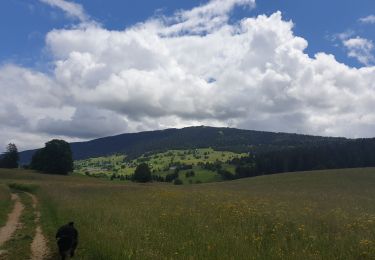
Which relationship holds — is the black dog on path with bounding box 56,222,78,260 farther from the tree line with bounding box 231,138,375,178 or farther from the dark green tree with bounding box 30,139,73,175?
the tree line with bounding box 231,138,375,178

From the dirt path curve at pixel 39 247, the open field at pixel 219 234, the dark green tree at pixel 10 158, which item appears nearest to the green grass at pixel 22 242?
the dirt path curve at pixel 39 247

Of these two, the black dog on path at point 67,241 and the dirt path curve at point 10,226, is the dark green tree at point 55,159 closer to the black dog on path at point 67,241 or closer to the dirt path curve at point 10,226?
the dirt path curve at point 10,226

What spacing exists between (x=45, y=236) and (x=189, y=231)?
273 inches

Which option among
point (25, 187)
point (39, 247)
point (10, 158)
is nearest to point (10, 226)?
point (39, 247)

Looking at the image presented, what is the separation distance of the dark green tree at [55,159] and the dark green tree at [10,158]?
1481 cm

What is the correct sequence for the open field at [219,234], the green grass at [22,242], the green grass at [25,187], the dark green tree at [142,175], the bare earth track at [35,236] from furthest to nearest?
the dark green tree at [142,175], the green grass at [25,187], the bare earth track at [35,236], the green grass at [22,242], the open field at [219,234]

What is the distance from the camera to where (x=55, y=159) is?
326 ft

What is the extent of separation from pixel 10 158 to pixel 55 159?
69.4 ft

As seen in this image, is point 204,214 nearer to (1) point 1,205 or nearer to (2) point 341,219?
(2) point 341,219

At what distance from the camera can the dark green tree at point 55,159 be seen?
3903 inches

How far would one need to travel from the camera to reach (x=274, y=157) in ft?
418

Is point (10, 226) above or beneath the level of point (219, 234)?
beneath

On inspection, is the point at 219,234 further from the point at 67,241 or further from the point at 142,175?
the point at 142,175

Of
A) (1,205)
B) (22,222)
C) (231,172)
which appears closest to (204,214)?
(22,222)
